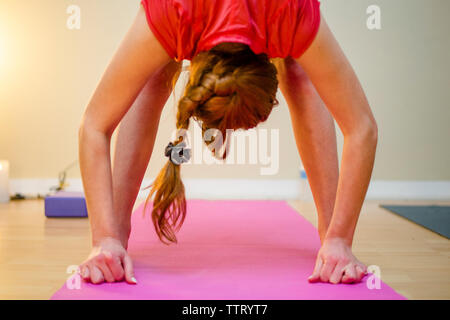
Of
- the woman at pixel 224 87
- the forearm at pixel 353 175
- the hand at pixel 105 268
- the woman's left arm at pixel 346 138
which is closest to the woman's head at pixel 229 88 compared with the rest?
the woman at pixel 224 87

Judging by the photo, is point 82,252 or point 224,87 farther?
point 82,252

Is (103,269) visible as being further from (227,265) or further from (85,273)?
(227,265)

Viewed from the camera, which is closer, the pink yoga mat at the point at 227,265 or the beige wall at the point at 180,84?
the pink yoga mat at the point at 227,265

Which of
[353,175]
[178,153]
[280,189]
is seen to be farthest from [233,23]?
[280,189]

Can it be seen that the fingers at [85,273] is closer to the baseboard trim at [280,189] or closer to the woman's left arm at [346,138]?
the woman's left arm at [346,138]

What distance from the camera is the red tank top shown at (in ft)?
2.60

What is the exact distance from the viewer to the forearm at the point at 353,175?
0.90 metres

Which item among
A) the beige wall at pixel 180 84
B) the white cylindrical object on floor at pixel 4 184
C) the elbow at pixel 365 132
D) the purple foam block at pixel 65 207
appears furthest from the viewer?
the beige wall at pixel 180 84

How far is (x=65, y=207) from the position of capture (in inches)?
70.2

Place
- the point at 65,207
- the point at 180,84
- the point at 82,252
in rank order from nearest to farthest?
the point at 82,252, the point at 65,207, the point at 180,84

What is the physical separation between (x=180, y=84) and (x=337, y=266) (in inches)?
69.6

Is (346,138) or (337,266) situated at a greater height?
(346,138)

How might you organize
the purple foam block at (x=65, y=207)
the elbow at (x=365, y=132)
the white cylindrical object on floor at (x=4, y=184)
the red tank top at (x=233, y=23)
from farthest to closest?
the white cylindrical object on floor at (x=4, y=184)
the purple foam block at (x=65, y=207)
the elbow at (x=365, y=132)
the red tank top at (x=233, y=23)

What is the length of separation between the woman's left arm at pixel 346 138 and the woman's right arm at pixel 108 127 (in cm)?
34
